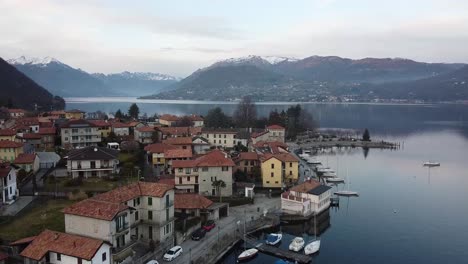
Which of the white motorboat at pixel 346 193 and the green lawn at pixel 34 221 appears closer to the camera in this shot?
the green lawn at pixel 34 221

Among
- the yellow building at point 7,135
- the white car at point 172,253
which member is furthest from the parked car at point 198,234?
the yellow building at point 7,135

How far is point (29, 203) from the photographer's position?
36.1 meters

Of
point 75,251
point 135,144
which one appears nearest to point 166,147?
point 135,144

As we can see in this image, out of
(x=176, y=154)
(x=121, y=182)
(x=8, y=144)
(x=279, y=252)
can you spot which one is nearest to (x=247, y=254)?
(x=279, y=252)

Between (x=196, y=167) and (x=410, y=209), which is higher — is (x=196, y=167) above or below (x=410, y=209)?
above

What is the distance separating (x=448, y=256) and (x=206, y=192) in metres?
23.0

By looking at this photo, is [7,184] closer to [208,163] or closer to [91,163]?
[91,163]

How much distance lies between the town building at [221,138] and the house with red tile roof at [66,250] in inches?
1917

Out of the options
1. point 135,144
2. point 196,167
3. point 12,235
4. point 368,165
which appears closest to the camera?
point 12,235

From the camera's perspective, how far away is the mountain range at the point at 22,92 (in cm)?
12606

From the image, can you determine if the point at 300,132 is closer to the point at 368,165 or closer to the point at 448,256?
the point at 368,165

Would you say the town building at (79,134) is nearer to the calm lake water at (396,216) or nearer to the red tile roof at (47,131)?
the red tile roof at (47,131)

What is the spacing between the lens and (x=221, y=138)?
240 feet

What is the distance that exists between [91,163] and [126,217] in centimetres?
2175
